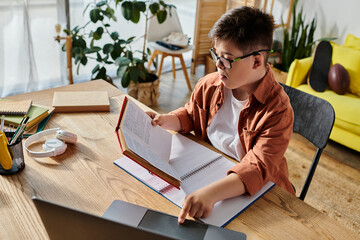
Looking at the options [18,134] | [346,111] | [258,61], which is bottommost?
[346,111]

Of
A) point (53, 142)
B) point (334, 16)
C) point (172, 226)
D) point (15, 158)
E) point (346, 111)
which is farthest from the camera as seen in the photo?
point (334, 16)

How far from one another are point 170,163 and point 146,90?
6.63 feet

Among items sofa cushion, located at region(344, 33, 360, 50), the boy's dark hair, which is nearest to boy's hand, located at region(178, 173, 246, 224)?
→ the boy's dark hair

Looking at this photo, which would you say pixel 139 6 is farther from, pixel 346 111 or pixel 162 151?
pixel 162 151

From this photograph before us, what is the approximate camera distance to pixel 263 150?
107 centimetres

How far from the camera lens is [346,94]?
2.87m

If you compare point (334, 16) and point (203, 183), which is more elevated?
point (334, 16)

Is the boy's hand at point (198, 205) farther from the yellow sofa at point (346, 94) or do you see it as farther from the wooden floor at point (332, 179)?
the yellow sofa at point (346, 94)

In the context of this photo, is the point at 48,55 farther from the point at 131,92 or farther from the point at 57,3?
the point at 131,92

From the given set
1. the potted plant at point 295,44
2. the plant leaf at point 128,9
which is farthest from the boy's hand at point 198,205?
the potted plant at point 295,44

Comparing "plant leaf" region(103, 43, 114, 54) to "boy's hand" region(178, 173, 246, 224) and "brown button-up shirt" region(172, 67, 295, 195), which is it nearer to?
"brown button-up shirt" region(172, 67, 295, 195)

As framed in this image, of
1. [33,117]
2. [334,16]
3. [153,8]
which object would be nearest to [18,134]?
[33,117]

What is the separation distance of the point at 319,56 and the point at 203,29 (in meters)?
1.49

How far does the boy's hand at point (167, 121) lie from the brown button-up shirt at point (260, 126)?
26 mm
